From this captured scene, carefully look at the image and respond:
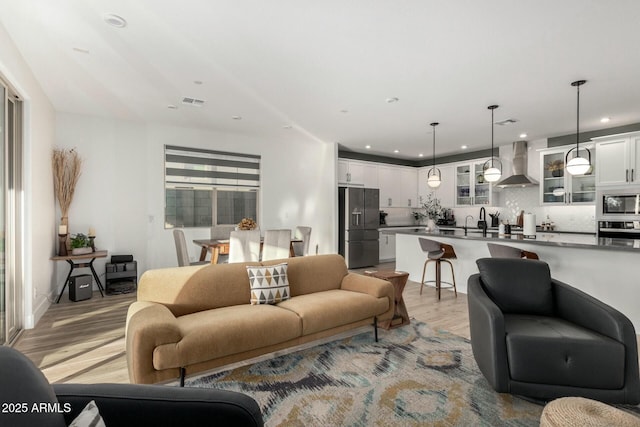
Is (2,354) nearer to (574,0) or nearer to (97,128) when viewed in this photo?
(574,0)

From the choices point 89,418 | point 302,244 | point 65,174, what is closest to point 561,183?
point 302,244

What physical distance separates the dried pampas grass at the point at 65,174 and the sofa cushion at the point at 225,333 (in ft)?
11.9

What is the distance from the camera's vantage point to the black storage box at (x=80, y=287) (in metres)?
4.67

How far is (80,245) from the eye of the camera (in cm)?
493

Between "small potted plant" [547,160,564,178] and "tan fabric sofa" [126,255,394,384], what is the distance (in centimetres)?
500

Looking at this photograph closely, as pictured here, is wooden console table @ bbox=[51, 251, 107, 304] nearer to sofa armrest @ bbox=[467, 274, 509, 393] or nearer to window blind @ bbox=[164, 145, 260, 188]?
window blind @ bbox=[164, 145, 260, 188]

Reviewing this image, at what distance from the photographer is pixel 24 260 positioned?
11.7 ft

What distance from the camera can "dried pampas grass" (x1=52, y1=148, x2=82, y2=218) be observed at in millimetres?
4859

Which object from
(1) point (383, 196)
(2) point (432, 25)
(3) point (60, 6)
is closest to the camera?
(3) point (60, 6)

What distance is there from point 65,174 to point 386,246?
6362 mm

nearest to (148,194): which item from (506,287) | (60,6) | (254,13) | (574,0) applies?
(60,6)

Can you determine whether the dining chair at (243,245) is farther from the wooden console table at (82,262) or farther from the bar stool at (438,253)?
the bar stool at (438,253)

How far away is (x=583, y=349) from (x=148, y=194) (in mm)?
5958

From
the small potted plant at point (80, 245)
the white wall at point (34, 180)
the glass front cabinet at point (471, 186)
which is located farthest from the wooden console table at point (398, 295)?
the glass front cabinet at point (471, 186)
